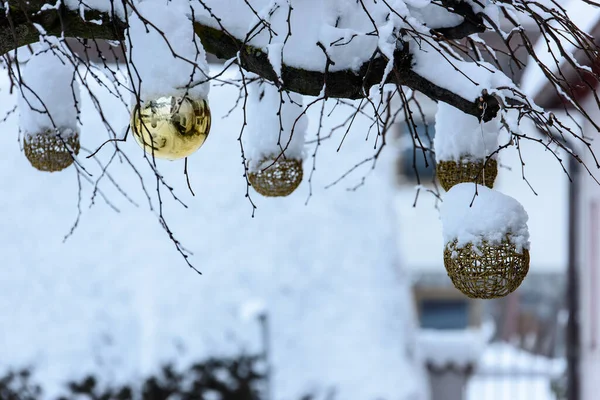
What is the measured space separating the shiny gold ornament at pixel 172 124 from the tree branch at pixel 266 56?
110 mm

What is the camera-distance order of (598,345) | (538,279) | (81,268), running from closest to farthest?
(598,345)
(81,268)
(538,279)

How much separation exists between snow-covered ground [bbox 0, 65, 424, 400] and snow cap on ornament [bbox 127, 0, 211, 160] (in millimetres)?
2286

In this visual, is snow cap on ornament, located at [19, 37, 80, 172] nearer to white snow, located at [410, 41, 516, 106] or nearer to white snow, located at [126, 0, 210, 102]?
white snow, located at [126, 0, 210, 102]

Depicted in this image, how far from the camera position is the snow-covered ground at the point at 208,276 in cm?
341

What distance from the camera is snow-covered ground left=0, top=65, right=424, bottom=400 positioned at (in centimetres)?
341

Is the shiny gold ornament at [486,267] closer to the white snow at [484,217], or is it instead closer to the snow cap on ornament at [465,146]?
the white snow at [484,217]

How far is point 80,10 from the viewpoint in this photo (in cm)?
116

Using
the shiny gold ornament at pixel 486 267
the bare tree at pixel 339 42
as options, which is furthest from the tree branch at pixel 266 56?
the shiny gold ornament at pixel 486 267

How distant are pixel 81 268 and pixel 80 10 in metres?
2.71

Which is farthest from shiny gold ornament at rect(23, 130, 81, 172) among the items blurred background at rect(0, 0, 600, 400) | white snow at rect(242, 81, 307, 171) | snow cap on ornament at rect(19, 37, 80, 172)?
blurred background at rect(0, 0, 600, 400)

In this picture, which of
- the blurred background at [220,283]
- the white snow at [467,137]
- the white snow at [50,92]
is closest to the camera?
the white snow at [467,137]

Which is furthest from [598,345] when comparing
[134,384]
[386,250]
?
[134,384]

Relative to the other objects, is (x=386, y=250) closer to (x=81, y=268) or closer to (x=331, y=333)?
(x=331, y=333)

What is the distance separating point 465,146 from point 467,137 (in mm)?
17
